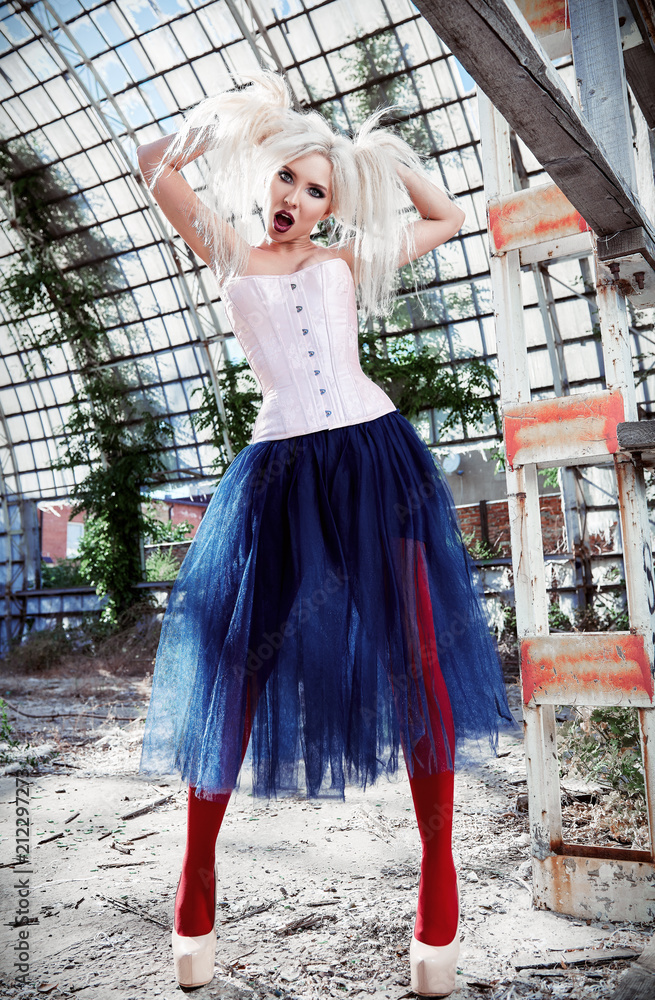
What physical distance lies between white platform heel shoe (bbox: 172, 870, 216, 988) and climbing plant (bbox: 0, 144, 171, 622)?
10464 mm

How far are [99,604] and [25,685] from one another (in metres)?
4.05

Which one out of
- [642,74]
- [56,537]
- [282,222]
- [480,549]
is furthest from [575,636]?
[56,537]

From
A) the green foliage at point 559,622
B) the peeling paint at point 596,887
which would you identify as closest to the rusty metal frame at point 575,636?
the peeling paint at point 596,887

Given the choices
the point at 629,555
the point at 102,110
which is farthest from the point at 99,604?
the point at 629,555

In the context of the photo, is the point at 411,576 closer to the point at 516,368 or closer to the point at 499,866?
the point at 516,368

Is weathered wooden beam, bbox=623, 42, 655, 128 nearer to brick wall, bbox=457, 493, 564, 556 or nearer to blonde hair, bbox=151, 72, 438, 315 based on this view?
blonde hair, bbox=151, 72, 438, 315

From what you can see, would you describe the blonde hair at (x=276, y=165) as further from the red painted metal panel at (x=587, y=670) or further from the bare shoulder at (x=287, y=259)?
the red painted metal panel at (x=587, y=670)

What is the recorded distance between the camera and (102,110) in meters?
9.15

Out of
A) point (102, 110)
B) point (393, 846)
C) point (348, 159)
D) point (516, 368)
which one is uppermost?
point (102, 110)

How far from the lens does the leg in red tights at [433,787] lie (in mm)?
1351

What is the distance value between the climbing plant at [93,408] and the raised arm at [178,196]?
401 inches

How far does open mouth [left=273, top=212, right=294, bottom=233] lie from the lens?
1.62 m

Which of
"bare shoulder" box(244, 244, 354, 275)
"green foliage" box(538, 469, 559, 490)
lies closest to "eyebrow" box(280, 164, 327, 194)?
"bare shoulder" box(244, 244, 354, 275)

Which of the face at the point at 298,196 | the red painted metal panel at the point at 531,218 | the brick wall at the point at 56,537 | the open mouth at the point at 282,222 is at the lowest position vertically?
the open mouth at the point at 282,222
